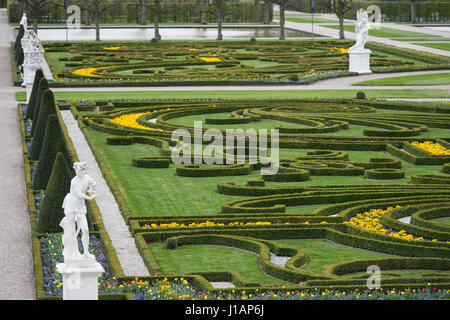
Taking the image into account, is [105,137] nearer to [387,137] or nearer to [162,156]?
[162,156]

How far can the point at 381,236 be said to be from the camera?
54.7ft

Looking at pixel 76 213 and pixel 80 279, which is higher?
pixel 76 213

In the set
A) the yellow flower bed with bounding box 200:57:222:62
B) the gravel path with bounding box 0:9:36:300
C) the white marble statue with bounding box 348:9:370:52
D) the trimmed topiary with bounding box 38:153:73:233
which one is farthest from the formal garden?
the yellow flower bed with bounding box 200:57:222:62

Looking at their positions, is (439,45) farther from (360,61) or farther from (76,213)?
(76,213)

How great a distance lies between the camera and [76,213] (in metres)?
12.9

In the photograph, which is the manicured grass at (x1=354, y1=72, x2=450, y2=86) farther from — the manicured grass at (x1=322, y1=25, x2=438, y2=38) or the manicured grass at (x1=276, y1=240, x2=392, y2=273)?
the manicured grass at (x1=322, y1=25, x2=438, y2=38)

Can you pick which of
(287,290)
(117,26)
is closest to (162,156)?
(287,290)

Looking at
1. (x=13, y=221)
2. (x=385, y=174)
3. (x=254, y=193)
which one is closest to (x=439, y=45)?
(x=385, y=174)

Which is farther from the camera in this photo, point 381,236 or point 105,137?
point 105,137

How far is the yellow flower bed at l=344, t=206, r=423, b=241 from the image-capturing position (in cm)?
1698

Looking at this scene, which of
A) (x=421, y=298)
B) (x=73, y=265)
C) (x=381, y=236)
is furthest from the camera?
(x=381, y=236)

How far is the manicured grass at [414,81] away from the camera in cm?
4337

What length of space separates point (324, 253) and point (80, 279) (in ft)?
17.9

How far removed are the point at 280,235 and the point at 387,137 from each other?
36.4ft
